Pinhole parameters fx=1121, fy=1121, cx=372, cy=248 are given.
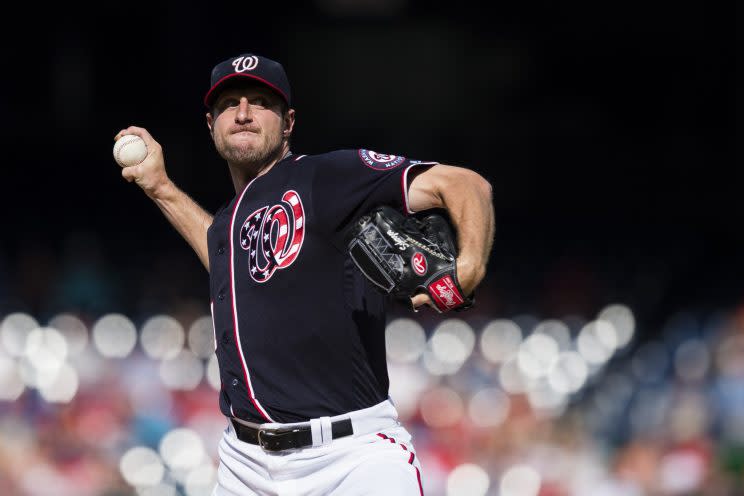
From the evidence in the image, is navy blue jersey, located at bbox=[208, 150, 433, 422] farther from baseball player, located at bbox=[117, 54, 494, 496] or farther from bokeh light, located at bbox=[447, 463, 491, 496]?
bokeh light, located at bbox=[447, 463, 491, 496]

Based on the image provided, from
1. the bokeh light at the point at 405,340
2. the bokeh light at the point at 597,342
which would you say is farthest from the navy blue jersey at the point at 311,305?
the bokeh light at the point at 597,342

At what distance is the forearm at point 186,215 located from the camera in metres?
3.12

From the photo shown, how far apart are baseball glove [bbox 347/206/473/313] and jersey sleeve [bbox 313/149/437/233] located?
2.1 inches

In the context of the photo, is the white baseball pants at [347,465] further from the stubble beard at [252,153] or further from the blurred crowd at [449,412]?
the blurred crowd at [449,412]

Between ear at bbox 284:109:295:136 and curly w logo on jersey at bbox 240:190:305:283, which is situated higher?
ear at bbox 284:109:295:136

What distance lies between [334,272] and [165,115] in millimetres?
9884

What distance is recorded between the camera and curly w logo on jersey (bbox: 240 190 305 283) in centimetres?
255

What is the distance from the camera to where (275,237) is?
258 centimetres

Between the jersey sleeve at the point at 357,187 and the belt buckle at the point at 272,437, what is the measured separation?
0.47m

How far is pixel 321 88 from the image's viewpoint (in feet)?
43.5

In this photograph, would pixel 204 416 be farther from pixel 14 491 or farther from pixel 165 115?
pixel 165 115

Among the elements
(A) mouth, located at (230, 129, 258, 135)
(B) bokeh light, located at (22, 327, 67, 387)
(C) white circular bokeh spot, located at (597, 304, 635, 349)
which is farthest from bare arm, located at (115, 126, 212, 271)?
(C) white circular bokeh spot, located at (597, 304, 635, 349)

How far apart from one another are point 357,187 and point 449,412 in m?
4.60

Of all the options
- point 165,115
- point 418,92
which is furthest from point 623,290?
point 165,115
